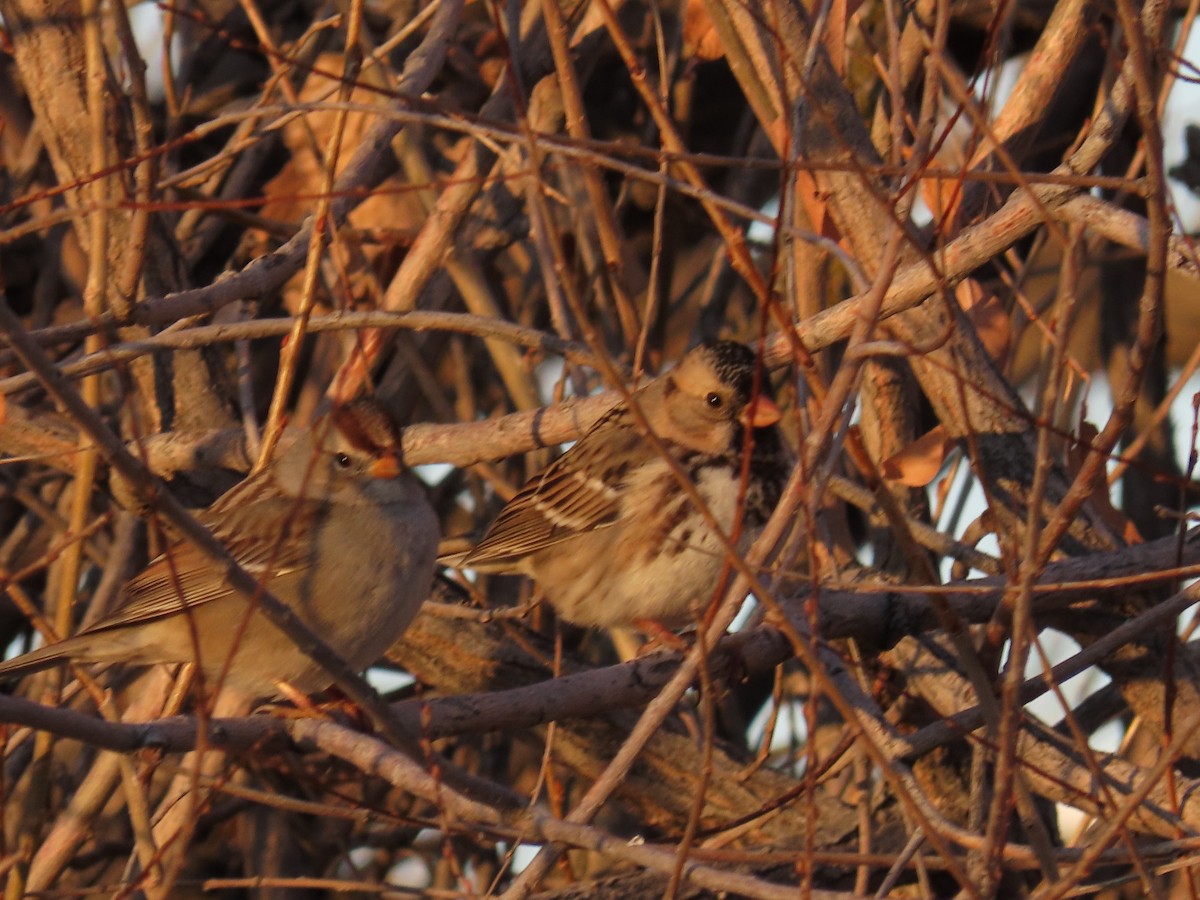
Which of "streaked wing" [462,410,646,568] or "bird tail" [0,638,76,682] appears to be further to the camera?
"streaked wing" [462,410,646,568]

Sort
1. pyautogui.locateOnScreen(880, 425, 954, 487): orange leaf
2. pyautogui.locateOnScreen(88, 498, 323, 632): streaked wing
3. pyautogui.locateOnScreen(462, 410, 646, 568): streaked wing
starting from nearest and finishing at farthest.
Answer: pyautogui.locateOnScreen(880, 425, 954, 487): orange leaf
pyautogui.locateOnScreen(88, 498, 323, 632): streaked wing
pyautogui.locateOnScreen(462, 410, 646, 568): streaked wing

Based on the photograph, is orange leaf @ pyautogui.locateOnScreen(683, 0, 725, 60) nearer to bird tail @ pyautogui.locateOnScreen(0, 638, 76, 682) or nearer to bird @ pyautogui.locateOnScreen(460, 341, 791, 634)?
bird @ pyautogui.locateOnScreen(460, 341, 791, 634)

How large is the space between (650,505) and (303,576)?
1010 millimetres

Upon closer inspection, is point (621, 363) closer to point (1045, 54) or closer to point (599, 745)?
point (599, 745)

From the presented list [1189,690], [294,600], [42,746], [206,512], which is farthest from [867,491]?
[42,746]

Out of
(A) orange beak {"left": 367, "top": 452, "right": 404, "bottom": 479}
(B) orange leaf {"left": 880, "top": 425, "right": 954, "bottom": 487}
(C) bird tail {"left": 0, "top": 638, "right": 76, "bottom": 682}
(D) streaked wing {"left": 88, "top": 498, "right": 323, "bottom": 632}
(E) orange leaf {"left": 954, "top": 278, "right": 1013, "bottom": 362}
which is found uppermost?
(E) orange leaf {"left": 954, "top": 278, "right": 1013, "bottom": 362}

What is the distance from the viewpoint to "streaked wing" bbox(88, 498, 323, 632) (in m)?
4.16

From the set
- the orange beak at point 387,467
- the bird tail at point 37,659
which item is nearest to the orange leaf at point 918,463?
the orange beak at point 387,467

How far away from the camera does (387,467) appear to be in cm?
433

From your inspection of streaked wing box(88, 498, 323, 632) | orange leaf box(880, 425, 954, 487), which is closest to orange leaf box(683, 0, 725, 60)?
orange leaf box(880, 425, 954, 487)

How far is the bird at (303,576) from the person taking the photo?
4039 millimetres

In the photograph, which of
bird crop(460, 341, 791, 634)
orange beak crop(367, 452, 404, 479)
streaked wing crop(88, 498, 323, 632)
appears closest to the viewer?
streaked wing crop(88, 498, 323, 632)

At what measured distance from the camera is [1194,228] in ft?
19.6

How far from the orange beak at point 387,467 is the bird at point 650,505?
641mm
